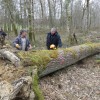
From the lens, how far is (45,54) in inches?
271

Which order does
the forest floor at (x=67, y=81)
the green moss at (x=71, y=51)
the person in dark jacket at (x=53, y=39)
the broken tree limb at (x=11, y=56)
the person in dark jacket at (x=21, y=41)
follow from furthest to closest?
1. the person in dark jacket at (x=53, y=39)
2. the person in dark jacket at (x=21, y=41)
3. the green moss at (x=71, y=51)
4. the broken tree limb at (x=11, y=56)
5. the forest floor at (x=67, y=81)

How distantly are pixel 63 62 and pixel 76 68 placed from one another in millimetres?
1145

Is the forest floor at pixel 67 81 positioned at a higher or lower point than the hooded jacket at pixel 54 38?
lower

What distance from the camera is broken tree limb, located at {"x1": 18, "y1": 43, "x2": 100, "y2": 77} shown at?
20.5ft

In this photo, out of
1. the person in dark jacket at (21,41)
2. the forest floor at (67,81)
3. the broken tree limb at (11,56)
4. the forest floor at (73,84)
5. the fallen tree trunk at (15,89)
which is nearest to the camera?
the fallen tree trunk at (15,89)

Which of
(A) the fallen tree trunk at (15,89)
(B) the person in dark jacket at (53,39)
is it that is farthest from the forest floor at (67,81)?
(B) the person in dark jacket at (53,39)

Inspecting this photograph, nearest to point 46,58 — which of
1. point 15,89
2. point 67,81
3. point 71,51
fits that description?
point 67,81

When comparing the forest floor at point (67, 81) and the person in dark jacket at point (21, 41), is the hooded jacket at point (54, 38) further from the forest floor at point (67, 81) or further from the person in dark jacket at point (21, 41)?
the forest floor at point (67, 81)

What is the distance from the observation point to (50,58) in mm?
6836

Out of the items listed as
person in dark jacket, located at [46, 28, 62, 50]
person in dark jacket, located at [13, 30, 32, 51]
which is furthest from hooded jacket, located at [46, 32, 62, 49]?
person in dark jacket, located at [13, 30, 32, 51]

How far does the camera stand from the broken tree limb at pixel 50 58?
20.5ft

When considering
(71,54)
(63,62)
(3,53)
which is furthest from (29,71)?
(71,54)

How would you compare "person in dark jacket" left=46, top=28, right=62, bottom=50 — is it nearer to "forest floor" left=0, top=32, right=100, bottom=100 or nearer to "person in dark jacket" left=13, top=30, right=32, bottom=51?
"person in dark jacket" left=13, top=30, right=32, bottom=51

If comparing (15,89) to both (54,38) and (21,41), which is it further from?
(54,38)
